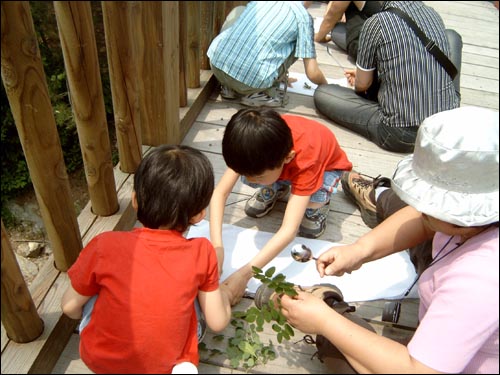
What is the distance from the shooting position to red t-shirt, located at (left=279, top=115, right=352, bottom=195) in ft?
5.58

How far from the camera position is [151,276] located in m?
1.15

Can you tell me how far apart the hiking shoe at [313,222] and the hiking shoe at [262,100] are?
1.05 m

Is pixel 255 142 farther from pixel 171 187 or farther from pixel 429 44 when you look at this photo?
pixel 429 44

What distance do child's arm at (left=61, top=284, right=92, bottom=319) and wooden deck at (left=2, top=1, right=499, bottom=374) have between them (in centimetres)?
12

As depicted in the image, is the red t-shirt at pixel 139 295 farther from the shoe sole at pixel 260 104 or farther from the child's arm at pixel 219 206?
the shoe sole at pixel 260 104

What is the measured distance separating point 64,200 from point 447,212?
106cm

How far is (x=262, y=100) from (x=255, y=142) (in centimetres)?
145

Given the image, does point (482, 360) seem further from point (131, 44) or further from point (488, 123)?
point (131, 44)

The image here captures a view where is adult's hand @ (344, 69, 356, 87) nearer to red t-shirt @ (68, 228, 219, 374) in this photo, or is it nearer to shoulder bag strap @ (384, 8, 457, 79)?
shoulder bag strap @ (384, 8, 457, 79)

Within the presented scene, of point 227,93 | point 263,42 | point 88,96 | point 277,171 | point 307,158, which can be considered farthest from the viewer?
point 227,93

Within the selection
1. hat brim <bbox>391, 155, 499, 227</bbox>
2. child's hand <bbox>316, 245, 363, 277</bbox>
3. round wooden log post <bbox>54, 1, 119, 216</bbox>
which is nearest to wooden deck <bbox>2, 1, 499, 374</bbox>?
round wooden log post <bbox>54, 1, 119, 216</bbox>

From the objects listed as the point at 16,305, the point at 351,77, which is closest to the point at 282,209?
the point at 16,305

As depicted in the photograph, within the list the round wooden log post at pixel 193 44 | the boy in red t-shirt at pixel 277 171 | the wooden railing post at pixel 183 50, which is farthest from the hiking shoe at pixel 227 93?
the boy in red t-shirt at pixel 277 171

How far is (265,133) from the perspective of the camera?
4.73ft
